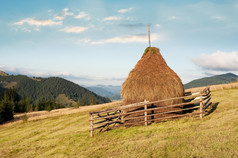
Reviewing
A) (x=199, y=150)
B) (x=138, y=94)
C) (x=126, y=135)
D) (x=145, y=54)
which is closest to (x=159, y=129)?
(x=126, y=135)

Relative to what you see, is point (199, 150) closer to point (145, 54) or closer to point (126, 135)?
point (126, 135)

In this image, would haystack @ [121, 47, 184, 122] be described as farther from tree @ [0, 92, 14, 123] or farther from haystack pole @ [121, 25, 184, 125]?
tree @ [0, 92, 14, 123]

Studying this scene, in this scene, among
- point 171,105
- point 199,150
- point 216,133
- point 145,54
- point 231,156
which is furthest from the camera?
point 145,54

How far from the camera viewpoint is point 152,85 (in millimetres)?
13391

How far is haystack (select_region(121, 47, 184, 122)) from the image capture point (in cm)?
1312

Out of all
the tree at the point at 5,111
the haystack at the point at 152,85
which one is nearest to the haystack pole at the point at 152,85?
the haystack at the point at 152,85

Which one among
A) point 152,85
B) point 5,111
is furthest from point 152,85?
point 5,111

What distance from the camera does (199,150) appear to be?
6727mm

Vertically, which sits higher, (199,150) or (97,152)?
(199,150)

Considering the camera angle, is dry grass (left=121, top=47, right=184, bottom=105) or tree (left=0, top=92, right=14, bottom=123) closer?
dry grass (left=121, top=47, right=184, bottom=105)

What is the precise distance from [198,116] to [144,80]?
4.65 meters

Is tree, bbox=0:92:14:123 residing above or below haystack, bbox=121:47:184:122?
below

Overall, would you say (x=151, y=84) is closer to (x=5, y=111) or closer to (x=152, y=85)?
(x=152, y=85)

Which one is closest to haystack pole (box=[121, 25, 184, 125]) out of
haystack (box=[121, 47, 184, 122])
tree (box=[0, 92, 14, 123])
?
haystack (box=[121, 47, 184, 122])
